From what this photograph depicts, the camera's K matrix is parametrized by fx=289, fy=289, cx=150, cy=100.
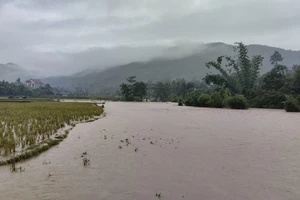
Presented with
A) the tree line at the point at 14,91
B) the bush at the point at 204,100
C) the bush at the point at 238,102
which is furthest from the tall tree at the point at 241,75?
the tree line at the point at 14,91

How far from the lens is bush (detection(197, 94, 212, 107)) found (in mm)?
56438

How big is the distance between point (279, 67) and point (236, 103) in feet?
45.2

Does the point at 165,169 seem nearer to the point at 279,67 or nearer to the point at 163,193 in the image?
the point at 163,193

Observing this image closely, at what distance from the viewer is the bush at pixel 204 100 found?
56438 millimetres

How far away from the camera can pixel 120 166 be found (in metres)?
10.0

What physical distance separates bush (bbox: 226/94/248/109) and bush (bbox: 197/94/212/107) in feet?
17.5

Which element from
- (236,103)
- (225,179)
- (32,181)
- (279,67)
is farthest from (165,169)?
(279,67)

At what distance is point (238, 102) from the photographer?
49469mm

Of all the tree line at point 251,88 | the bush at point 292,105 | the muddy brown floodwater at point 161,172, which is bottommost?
the muddy brown floodwater at point 161,172

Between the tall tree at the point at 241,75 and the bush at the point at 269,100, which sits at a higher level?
the tall tree at the point at 241,75

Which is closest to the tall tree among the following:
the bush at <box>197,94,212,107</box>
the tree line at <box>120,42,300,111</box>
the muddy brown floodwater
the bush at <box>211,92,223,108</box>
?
the tree line at <box>120,42,300,111</box>

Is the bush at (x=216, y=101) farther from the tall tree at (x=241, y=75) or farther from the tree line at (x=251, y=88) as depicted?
the tall tree at (x=241, y=75)

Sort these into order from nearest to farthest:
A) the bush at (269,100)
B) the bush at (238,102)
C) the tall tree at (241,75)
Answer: the bush at (238,102), the bush at (269,100), the tall tree at (241,75)

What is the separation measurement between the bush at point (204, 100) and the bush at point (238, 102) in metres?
5.34
